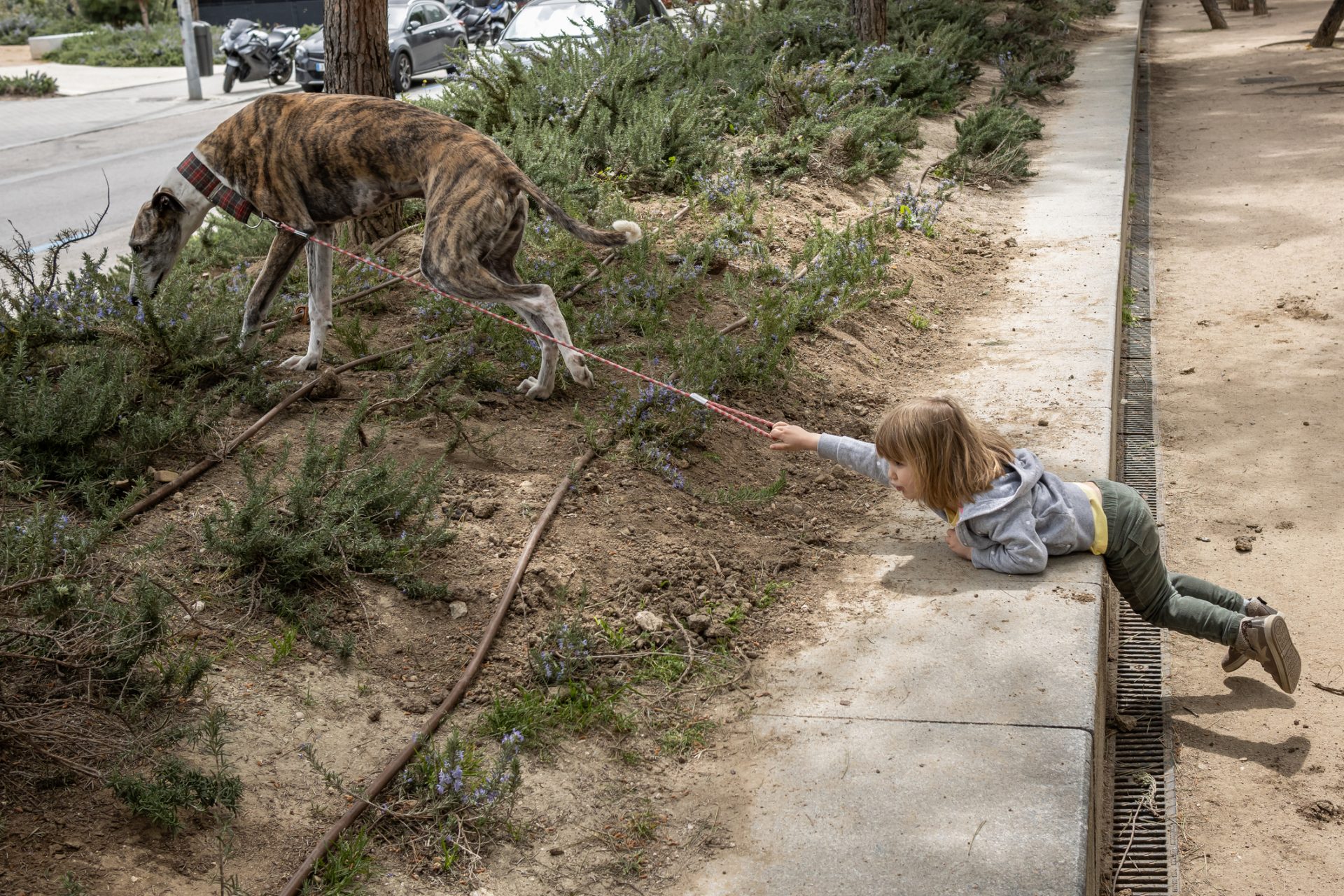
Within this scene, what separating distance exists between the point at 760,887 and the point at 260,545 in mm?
2009

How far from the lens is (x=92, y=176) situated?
1495 cm

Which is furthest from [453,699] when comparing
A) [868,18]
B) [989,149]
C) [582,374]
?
[868,18]

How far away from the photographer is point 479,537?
470 centimetres

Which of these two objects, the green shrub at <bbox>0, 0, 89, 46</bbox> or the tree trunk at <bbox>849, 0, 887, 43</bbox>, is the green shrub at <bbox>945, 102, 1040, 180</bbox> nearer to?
the tree trunk at <bbox>849, 0, 887, 43</bbox>

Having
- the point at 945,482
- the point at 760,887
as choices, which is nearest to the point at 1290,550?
the point at 945,482

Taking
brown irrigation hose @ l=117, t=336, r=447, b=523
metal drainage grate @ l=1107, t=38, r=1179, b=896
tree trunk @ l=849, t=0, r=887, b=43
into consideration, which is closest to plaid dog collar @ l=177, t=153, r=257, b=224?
brown irrigation hose @ l=117, t=336, r=447, b=523

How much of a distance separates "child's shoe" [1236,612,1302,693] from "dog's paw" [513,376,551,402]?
3.11 m

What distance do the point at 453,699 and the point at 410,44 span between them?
21.4 m

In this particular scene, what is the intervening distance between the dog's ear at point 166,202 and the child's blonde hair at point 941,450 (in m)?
→ 3.53

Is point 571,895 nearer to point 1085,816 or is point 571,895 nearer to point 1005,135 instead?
point 1085,816

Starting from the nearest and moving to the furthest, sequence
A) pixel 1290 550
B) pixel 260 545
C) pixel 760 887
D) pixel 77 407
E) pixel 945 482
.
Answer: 1. pixel 760 887
2. pixel 260 545
3. pixel 945 482
4. pixel 77 407
5. pixel 1290 550

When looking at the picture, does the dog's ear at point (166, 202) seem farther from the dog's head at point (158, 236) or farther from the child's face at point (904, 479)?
the child's face at point (904, 479)

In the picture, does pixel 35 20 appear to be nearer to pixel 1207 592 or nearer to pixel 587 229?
pixel 587 229

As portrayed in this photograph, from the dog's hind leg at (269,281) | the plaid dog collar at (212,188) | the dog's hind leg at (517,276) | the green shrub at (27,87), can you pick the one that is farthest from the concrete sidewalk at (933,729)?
the green shrub at (27,87)
